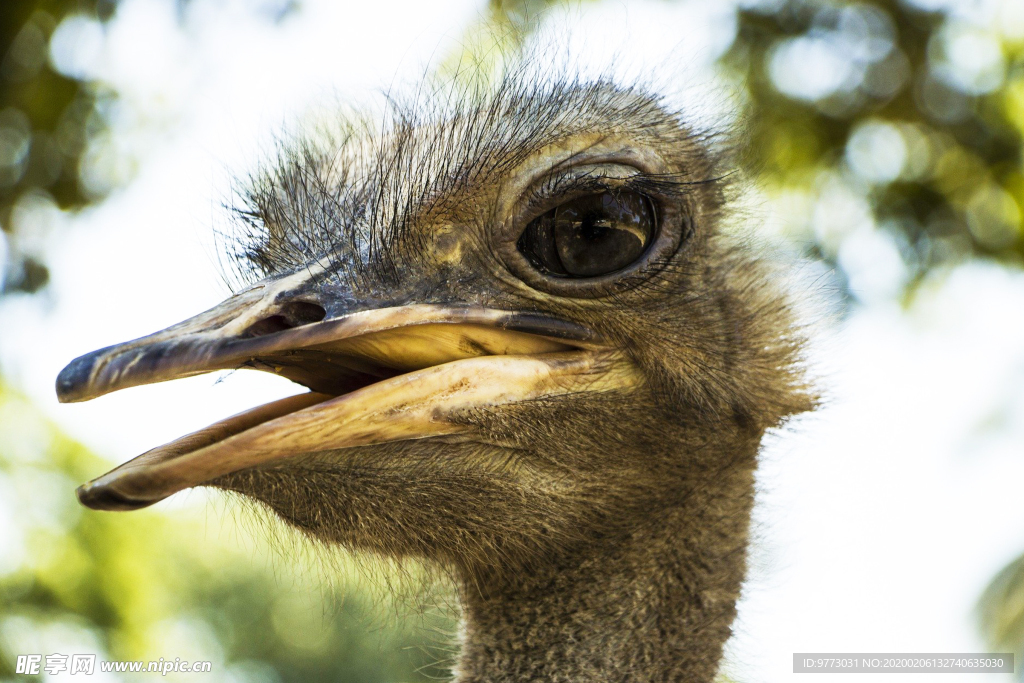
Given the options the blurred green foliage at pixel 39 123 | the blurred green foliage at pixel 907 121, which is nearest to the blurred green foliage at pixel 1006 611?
the blurred green foliage at pixel 907 121

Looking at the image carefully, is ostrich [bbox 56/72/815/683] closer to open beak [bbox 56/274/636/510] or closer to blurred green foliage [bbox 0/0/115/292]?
open beak [bbox 56/274/636/510]

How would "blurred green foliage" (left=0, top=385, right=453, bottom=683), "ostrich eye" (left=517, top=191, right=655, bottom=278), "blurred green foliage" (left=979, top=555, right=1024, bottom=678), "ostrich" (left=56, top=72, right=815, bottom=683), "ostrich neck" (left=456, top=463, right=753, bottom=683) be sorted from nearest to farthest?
"ostrich" (left=56, top=72, right=815, bottom=683), "ostrich eye" (left=517, top=191, right=655, bottom=278), "ostrich neck" (left=456, top=463, right=753, bottom=683), "blurred green foliage" (left=979, top=555, right=1024, bottom=678), "blurred green foliage" (left=0, top=385, right=453, bottom=683)

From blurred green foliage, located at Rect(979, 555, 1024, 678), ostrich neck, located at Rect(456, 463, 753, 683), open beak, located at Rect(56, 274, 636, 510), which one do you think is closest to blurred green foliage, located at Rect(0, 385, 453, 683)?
ostrich neck, located at Rect(456, 463, 753, 683)

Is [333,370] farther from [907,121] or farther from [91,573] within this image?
[91,573]

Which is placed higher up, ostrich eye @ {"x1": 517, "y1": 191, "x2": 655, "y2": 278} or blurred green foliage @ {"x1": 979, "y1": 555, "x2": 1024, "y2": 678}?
blurred green foliage @ {"x1": 979, "y1": 555, "x2": 1024, "y2": 678}

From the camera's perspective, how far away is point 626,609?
5.11 ft

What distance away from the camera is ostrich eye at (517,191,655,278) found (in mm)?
1387

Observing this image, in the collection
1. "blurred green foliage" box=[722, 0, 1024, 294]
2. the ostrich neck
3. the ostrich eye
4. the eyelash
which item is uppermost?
"blurred green foliage" box=[722, 0, 1024, 294]

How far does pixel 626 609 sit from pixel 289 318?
789mm

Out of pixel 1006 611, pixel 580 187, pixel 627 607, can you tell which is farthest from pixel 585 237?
pixel 1006 611

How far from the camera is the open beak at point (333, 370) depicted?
1058 mm

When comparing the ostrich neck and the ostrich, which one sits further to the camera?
the ostrich neck

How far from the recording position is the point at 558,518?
4.86ft

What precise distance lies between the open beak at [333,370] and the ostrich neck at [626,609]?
1.09ft
